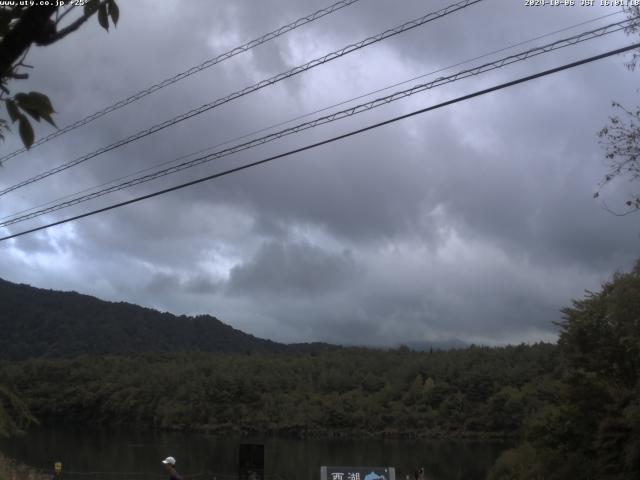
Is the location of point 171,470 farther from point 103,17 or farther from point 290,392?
point 290,392

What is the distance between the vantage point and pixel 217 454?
251 feet

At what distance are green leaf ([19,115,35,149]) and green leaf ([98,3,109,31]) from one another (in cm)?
Result: 59

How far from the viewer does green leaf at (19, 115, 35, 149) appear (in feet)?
9.71

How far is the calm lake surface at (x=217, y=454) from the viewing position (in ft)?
181

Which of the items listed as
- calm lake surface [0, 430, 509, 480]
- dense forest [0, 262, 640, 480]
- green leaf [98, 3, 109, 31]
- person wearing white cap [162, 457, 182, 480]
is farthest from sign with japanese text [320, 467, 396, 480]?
dense forest [0, 262, 640, 480]

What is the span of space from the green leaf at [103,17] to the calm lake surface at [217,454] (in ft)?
129

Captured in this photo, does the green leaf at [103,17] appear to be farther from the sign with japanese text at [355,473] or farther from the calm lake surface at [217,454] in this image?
the calm lake surface at [217,454]

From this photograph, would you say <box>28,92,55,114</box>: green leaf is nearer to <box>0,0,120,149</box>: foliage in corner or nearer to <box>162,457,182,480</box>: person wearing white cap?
<box>0,0,120,149</box>: foliage in corner

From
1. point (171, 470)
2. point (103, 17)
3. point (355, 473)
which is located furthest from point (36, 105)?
point (355, 473)

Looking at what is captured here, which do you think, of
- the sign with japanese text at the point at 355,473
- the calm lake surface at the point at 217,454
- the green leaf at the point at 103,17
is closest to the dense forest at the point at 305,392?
the calm lake surface at the point at 217,454

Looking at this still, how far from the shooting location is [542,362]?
357 feet

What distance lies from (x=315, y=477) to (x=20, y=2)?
180ft

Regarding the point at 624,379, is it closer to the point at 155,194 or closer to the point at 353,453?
the point at 155,194

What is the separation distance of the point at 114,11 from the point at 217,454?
77700 millimetres
